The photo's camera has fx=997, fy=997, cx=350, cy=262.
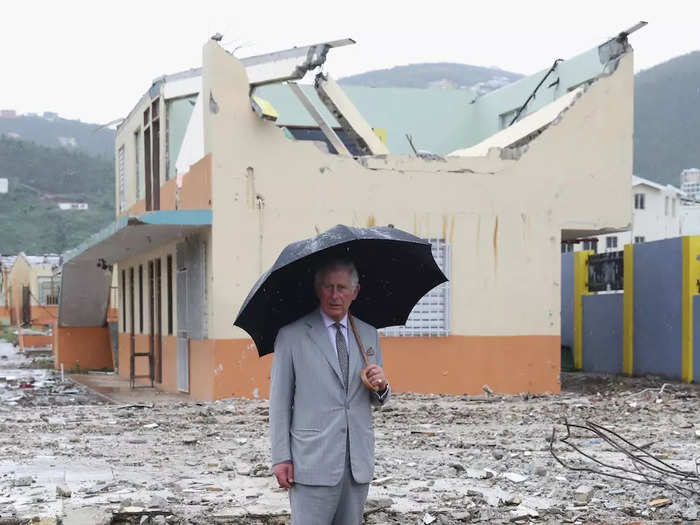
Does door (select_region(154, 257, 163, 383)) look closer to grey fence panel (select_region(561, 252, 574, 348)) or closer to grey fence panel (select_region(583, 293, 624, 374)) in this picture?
grey fence panel (select_region(583, 293, 624, 374))

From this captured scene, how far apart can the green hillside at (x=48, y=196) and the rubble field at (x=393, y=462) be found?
264 feet

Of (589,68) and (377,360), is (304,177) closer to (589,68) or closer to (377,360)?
(589,68)

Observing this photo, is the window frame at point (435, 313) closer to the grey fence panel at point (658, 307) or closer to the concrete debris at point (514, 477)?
the grey fence panel at point (658, 307)

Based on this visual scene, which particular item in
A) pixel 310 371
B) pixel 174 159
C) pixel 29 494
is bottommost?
pixel 29 494

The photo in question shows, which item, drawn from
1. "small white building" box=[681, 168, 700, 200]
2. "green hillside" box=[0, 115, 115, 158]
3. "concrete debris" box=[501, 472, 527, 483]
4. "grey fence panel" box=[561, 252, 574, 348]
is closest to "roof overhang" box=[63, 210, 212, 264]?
"concrete debris" box=[501, 472, 527, 483]

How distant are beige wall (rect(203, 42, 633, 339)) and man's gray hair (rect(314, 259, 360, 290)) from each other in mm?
10098

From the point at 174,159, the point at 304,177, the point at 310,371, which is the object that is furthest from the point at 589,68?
the point at 310,371

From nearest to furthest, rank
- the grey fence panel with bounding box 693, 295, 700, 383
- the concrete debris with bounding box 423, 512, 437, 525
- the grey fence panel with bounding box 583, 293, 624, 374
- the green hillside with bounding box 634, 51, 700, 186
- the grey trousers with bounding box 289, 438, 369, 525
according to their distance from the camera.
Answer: the grey trousers with bounding box 289, 438, 369, 525, the concrete debris with bounding box 423, 512, 437, 525, the grey fence panel with bounding box 693, 295, 700, 383, the grey fence panel with bounding box 583, 293, 624, 374, the green hillside with bounding box 634, 51, 700, 186

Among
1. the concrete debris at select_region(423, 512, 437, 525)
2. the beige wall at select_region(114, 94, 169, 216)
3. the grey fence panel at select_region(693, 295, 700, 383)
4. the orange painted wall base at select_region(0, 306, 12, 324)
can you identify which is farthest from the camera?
the orange painted wall base at select_region(0, 306, 12, 324)

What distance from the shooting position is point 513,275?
52.9 feet

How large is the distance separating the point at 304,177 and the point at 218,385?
3.40 m

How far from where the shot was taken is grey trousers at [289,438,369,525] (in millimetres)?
4566

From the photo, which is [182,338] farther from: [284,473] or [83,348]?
[284,473]

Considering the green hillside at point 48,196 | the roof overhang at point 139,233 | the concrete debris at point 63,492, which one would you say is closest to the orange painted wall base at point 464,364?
the roof overhang at point 139,233
